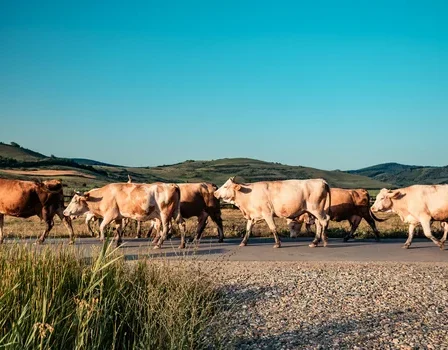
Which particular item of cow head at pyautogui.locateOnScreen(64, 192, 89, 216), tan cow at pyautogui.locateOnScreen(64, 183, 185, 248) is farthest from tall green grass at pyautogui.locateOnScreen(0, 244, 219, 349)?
cow head at pyautogui.locateOnScreen(64, 192, 89, 216)

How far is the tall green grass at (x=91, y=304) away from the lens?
6398 mm

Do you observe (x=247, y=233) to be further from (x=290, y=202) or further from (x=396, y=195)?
(x=396, y=195)

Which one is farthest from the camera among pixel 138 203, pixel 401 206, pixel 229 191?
pixel 229 191

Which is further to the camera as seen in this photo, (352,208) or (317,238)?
(352,208)

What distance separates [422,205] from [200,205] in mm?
7435

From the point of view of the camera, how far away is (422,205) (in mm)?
17578

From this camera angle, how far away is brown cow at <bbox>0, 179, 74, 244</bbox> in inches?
718

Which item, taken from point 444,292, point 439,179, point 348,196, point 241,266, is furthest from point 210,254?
point 439,179

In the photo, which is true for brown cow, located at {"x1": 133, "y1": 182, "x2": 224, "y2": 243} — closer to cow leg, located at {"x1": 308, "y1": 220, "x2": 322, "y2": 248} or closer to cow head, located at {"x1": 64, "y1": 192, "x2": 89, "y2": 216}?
cow head, located at {"x1": 64, "y1": 192, "x2": 89, "y2": 216}

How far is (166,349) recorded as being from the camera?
7.30 metres

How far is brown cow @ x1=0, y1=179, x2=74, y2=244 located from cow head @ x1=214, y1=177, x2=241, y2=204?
5163 millimetres

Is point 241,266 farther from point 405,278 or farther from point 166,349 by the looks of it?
point 166,349

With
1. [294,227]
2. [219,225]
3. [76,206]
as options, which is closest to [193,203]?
[219,225]

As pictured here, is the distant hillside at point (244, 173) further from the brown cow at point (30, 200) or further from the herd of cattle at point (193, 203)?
the brown cow at point (30, 200)
